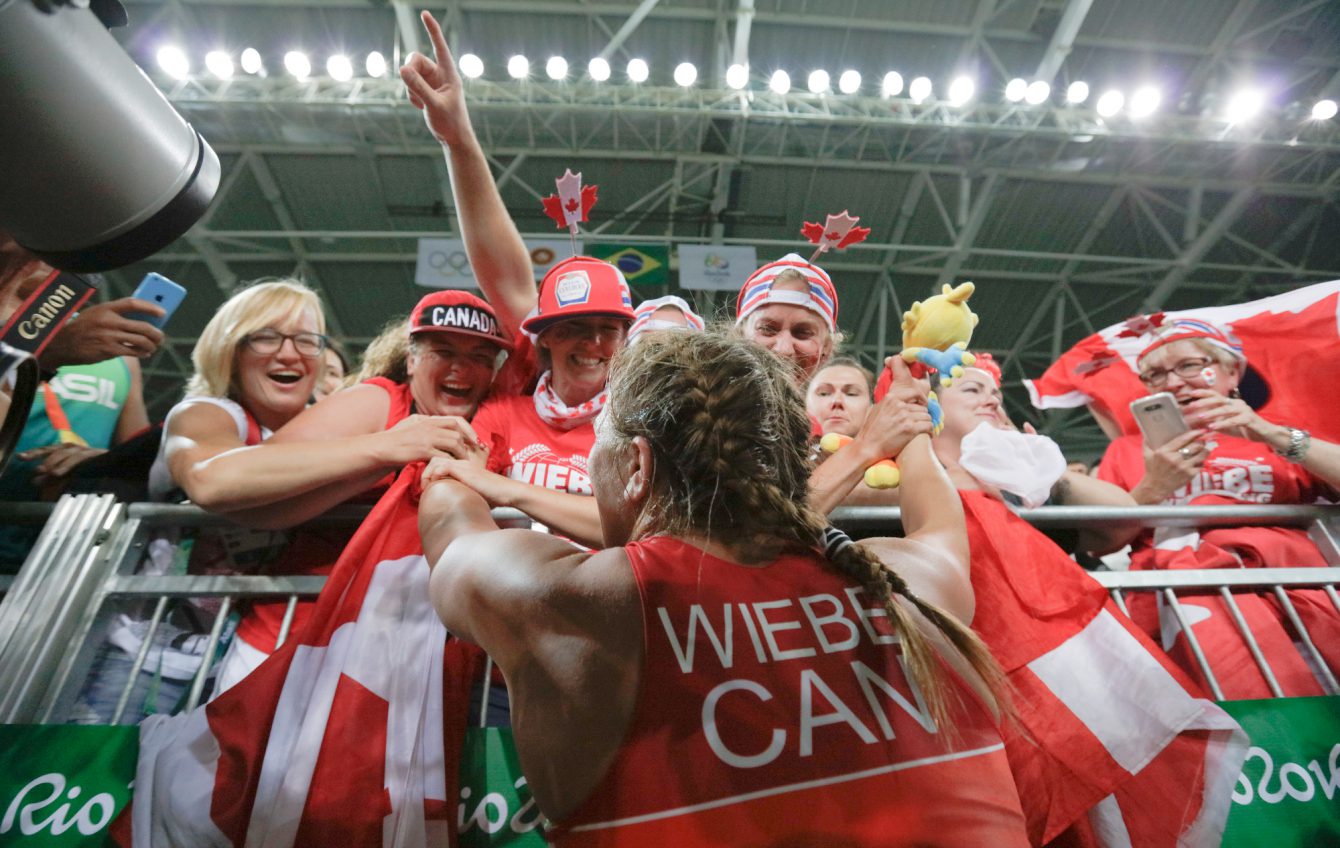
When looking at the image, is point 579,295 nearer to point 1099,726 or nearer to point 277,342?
point 277,342

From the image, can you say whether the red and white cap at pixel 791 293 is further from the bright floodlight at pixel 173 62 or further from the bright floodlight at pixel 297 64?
the bright floodlight at pixel 173 62

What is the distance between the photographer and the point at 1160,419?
2363 millimetres

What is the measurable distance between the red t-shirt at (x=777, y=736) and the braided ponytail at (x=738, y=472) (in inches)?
1.8

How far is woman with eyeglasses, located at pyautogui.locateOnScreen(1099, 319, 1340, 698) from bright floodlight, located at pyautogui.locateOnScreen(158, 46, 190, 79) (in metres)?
8.57

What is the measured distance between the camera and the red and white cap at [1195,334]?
8.91 feet

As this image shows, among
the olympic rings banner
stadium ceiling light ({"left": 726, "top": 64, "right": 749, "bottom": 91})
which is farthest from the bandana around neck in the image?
stadium ceiling light ({"left": 726, "top": 64, "right": 749, "bottom": 91})

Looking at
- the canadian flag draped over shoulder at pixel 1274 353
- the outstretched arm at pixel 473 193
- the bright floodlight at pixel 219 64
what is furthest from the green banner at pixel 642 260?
the outstretched arm at pixel 473 193

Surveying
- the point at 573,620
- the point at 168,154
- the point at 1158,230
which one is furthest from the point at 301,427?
the point at 1158,230

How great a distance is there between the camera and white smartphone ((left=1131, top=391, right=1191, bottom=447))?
2344 millimetres

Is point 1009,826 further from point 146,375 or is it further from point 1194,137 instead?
point 146,375

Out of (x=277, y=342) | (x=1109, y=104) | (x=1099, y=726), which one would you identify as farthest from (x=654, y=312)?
(x=1109, y=104)

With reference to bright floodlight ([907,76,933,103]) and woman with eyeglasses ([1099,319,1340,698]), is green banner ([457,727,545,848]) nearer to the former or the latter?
woman with eyeglasses ([1099,319,1340,698])

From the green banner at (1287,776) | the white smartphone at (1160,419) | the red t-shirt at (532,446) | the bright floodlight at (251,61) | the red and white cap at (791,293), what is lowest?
the green banner at (1287,776)

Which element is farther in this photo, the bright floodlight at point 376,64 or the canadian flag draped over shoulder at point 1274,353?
the bright floodlight at point 376,64
